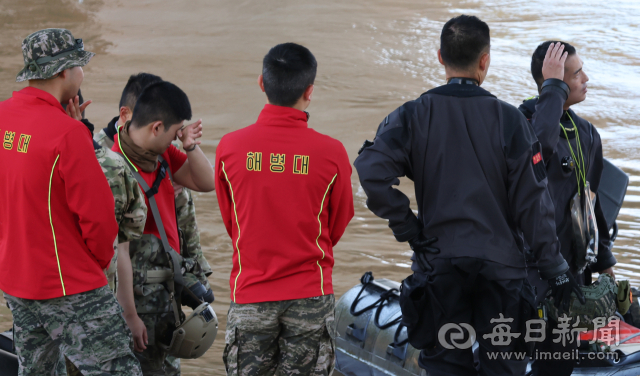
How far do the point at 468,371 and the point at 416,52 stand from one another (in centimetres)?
1155

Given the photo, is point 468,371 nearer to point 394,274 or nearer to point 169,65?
point 394,274

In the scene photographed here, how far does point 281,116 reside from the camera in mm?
2438

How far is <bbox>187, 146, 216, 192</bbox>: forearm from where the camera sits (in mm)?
2930

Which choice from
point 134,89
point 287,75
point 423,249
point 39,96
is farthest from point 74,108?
point 423,249

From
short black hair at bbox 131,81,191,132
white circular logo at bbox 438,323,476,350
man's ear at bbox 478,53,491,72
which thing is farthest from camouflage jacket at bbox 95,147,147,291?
man's ear at bbox 478,53,491,72

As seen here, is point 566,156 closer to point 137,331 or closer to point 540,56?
point 540,56

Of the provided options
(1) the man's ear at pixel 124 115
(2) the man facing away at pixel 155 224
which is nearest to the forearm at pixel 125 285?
(2) the man facing away at pixel 155 224

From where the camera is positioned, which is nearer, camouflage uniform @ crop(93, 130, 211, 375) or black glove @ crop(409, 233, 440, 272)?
black glove @ crop(409, 233, 440, 272)

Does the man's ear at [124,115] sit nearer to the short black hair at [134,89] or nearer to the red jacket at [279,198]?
the short black hair at [134,89]

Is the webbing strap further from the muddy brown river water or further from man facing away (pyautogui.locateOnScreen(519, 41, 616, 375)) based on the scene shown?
the muddy brown river water

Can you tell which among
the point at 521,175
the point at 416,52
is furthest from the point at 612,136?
the point at 521,175

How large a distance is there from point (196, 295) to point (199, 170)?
0.54 m

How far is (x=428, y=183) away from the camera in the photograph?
98.2 inches

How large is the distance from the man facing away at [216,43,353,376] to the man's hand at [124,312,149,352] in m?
0.42
